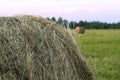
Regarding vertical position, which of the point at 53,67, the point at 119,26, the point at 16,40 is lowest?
the point at 119,26

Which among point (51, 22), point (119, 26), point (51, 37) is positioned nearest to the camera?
point (51, 37)

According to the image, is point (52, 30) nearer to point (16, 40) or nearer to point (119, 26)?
point (16, 40)

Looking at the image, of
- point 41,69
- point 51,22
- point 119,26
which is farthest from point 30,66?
point 119,26

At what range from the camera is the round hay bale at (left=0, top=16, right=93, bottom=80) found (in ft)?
19.8

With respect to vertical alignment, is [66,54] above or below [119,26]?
above

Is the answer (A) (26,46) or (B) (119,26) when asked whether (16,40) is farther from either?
(B) (119,26)

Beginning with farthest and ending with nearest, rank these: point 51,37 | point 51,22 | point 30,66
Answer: point 51,22 < point 51,37 < point 30,66

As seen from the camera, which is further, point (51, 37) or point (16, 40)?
point (51, 37)

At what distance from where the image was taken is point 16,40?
6.27m

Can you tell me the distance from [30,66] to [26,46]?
317 millimetres

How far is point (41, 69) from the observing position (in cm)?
628

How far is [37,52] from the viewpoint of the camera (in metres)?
6.36

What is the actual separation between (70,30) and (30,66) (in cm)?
155

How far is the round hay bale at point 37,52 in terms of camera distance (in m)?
6.03
